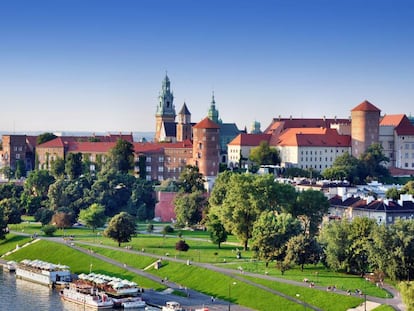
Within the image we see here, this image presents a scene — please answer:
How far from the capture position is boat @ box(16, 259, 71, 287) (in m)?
77.6

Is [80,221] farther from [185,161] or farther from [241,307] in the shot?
[241,307]

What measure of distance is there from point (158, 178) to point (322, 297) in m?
71.7

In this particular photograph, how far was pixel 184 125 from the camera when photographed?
163875 mm

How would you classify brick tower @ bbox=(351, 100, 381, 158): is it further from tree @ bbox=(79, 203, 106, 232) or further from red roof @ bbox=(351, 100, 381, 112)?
tree @ bbox=(79, 203, 106, 232)

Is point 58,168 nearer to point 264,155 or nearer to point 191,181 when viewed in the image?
point 191,181

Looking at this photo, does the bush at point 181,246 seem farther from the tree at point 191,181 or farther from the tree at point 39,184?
the tree at point 39,184

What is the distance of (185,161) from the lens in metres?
131

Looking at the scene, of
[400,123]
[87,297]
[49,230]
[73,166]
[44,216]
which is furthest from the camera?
[400,123]

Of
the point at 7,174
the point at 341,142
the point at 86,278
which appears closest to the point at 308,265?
the point at 86,278

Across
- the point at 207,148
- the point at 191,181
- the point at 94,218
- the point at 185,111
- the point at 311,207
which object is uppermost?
the point at 185,111

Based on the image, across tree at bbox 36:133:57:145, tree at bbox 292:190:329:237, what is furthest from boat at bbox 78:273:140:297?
tree at bbox 36:133:57:145

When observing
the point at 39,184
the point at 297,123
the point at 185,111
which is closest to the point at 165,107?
the point at 185,111

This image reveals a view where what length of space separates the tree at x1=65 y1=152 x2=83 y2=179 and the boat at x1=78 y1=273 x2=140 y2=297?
51.7m

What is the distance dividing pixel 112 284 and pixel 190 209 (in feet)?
94.6
